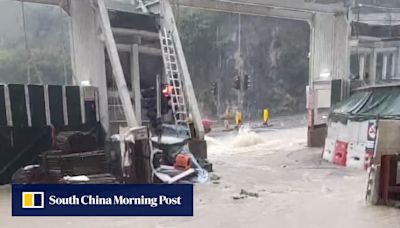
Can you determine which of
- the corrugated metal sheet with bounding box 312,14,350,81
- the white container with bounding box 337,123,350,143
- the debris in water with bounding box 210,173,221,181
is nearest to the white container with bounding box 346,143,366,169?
A: the white container with bounding box 337,123,350,143

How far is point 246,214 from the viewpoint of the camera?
673 centimetres

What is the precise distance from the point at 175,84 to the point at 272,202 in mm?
5240

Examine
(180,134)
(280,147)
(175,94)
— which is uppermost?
(175,94)

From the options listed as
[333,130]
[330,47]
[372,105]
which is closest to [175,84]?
[333,130]

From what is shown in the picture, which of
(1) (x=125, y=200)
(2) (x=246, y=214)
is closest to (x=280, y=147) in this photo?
(2) (x=246, y=214)

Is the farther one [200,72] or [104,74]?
[200,72]

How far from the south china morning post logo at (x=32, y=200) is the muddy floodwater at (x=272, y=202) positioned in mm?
585

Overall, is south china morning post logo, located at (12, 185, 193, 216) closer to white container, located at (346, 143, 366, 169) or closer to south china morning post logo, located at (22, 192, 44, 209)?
south china morning post logo, located at (22, 192, 44, 209)

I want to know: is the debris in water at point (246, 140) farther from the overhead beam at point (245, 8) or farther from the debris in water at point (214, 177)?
the debris in water at point (214, 177)

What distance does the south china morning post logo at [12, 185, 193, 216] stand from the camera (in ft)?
18.9

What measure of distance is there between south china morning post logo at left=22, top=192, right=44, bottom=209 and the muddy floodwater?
0.58 meters

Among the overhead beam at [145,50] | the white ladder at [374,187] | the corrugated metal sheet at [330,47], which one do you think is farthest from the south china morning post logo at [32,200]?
the corrugated metal sheet at [330,47]

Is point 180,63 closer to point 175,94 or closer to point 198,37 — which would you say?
point 175,94

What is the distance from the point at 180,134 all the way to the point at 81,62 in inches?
135
